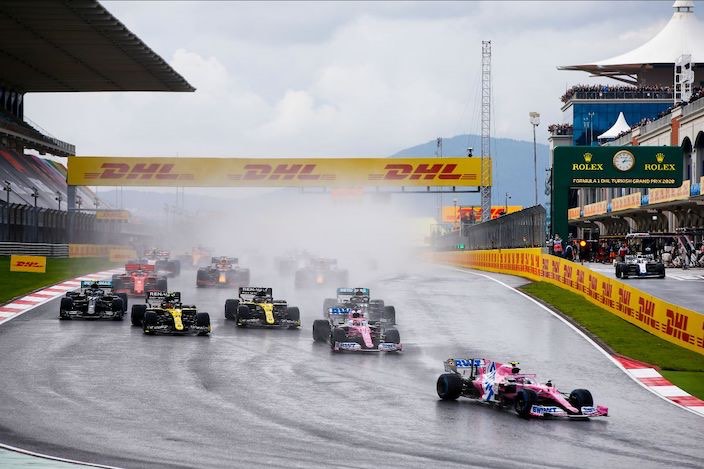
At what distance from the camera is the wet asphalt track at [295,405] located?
1355 cm

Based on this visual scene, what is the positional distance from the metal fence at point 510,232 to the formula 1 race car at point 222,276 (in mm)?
12297

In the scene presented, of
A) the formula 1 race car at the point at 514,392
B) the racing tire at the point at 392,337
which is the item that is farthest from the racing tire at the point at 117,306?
the formula 1 race car at the point at 514,392

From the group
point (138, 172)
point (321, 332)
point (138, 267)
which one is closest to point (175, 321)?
point (321, 332)

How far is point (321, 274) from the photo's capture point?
146 feet

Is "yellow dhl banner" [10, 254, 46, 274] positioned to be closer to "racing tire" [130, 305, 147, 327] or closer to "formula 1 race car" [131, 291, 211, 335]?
"racing tire" [130, 305, 147, 327]

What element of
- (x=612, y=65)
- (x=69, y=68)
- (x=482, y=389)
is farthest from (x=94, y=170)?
(x=612, y=65)

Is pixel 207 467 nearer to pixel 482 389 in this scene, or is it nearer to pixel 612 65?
pixel 482 389

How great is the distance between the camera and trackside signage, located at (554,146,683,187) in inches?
2015

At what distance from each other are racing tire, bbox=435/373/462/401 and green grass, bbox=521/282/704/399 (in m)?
4.95

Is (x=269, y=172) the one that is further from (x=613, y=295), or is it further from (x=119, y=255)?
(x=613, y=295)

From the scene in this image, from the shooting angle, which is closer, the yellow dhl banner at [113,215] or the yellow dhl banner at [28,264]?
the yellow dhl banner at [28,264]

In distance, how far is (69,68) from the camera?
245 ft

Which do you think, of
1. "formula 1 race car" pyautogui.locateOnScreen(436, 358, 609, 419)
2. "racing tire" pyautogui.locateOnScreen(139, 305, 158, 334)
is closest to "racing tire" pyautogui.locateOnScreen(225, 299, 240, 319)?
"racing tire" pyautogui.locateOnScreen(139, 305, 158, 334)

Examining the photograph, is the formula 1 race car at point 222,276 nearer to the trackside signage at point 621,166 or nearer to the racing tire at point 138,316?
the racing tire at point 138,316
